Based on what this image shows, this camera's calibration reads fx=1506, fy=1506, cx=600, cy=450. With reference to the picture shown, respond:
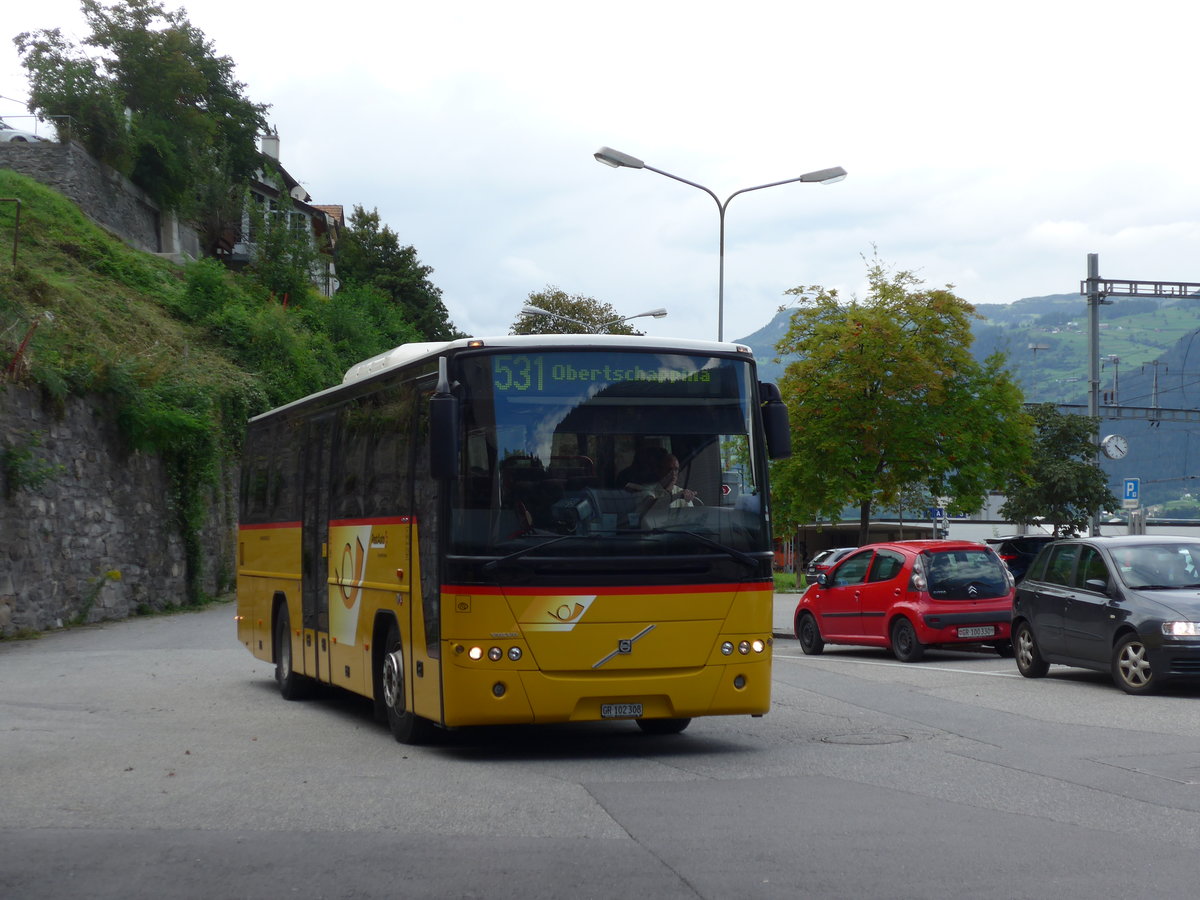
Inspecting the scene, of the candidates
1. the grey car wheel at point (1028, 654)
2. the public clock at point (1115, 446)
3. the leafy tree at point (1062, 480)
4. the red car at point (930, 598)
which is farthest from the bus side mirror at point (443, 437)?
the leafy tree at point (1062, 480)

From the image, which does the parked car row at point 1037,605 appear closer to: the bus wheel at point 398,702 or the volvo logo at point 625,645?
the volvo logo at point 625,645

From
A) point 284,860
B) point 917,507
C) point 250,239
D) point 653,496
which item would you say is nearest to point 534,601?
point 653,496

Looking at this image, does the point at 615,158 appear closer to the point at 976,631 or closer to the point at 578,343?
the point at 976,631

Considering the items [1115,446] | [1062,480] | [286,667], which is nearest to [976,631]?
[286,667]

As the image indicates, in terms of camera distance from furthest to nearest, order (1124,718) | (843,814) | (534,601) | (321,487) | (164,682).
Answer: (164,682), (321,487), (1124,718), (534,601), (843,814)

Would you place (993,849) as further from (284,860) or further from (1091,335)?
(1091,335)

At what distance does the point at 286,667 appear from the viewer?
15.5 metres

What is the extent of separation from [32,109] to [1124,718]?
4201 centimetres

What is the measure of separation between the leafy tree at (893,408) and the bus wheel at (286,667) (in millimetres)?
19136

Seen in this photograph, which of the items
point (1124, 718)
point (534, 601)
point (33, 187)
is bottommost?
point (1124, 718)

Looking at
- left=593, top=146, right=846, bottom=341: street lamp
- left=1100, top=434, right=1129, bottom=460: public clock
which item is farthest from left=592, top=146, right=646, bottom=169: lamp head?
left=1100, top=434, right=1129, bottom=460: public clock

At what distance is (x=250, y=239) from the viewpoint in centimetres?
5722

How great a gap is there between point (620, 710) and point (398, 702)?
199 cm

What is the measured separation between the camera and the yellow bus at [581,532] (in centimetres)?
1019
